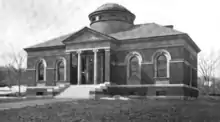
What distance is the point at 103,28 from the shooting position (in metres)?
42.9

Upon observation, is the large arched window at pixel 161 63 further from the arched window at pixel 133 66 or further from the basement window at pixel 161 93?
the arched window at pixel 133 66

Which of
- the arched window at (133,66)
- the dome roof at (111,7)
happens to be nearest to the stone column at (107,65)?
the arched window at (133,66)

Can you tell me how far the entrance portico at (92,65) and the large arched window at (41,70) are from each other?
537cm

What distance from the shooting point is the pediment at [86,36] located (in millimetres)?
37719

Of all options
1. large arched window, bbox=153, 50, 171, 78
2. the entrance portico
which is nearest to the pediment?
the entrance portico

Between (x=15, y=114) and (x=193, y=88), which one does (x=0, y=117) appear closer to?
(x=15, y=114)

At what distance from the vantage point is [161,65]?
119 ft

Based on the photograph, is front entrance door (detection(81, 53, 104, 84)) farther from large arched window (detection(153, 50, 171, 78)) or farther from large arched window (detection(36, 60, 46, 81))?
large arched window (detection(153, 50, 171, 78))

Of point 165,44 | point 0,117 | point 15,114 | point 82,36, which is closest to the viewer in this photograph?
point 0,117

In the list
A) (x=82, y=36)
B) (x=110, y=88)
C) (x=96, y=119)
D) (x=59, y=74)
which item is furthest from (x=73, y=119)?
(x=59, y=74)

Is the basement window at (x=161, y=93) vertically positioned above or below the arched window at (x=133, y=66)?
below

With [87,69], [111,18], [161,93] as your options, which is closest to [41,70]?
[87,69]

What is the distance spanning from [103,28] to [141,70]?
9129 millimetres

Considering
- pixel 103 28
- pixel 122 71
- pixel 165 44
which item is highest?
pixel 103 28
